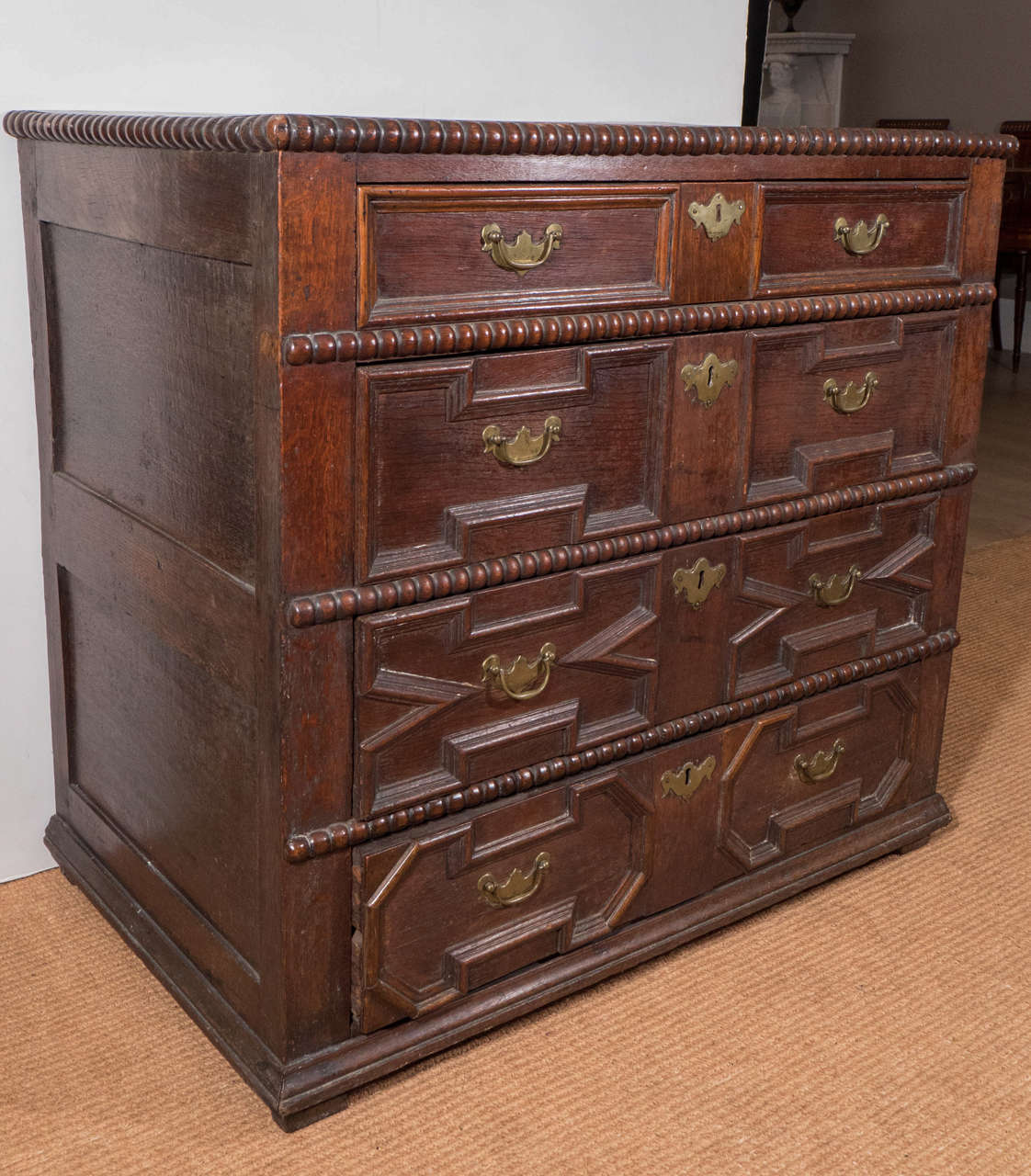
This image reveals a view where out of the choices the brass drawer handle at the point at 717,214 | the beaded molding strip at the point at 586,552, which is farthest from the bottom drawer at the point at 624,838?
the brass drawer handle at the point at 717,214

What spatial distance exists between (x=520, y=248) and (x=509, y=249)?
1 centimetres

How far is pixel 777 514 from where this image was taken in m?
1.68

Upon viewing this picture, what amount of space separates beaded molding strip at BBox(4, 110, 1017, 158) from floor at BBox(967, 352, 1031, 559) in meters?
2.12

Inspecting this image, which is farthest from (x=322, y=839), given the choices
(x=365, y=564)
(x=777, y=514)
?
(x=777, y=514)

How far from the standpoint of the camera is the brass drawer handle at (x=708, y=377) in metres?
1.54

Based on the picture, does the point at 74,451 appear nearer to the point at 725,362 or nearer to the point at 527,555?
the point at 527,555

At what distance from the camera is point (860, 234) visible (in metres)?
1.64

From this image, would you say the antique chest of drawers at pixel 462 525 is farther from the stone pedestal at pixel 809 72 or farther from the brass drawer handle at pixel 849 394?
the stone pedestal at pixel 809 72

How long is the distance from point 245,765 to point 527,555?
1.21ft

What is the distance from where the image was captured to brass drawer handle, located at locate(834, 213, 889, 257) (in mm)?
1626

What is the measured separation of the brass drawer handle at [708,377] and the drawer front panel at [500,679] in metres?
0.20

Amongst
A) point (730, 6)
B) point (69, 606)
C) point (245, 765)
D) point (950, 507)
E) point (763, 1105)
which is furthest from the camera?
point (730, 6)

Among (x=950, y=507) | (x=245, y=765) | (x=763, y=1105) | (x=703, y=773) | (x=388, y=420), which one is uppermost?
(x=388, y=420)

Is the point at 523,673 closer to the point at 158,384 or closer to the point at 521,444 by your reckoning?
the point at 521,444
